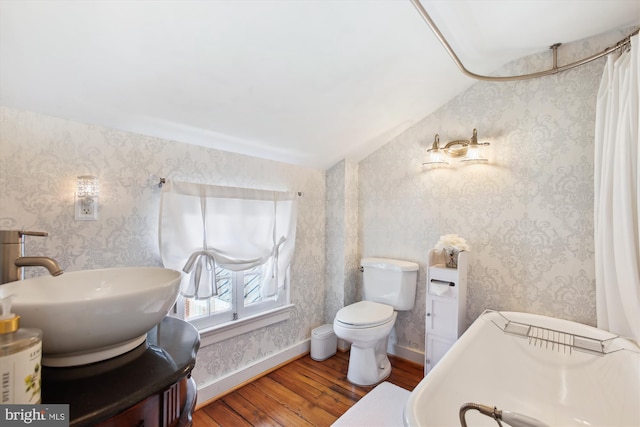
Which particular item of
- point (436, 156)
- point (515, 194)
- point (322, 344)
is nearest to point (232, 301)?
point (322, 344)

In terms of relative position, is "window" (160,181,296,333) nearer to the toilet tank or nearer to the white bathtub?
the toilet tank

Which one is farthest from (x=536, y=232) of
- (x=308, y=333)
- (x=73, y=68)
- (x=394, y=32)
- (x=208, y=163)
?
(x=73, y=68)

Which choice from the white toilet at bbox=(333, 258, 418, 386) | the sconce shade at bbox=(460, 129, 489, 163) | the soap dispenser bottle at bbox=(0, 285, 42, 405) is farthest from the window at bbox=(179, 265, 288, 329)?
the sconce shade at bbox=(460, 129, 489, 163)

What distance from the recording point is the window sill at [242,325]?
199cm

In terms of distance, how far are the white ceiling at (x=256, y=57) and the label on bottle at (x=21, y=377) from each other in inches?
46.3

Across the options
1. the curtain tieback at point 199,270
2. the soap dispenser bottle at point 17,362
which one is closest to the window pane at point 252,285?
the curtain tieback at point 199,270

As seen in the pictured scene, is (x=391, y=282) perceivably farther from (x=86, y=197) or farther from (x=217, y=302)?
(x=86, y=197)

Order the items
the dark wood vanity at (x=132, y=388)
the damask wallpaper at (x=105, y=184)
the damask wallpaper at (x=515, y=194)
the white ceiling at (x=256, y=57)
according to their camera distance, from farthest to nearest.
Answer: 1. the damask wallpaper at (x=515, y=194)
2. the damask wallpaper at (x=105, y=184)
3. the white ceiling at (x=256, y=57)
4. the dark wood vanity at (x=132, y=388)

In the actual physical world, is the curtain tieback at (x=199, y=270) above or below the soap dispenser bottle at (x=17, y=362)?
below

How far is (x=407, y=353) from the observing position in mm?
2615

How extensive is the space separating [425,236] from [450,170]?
0.58 meters

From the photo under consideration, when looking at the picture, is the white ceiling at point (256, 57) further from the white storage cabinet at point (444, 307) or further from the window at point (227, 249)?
the white storage cabinet at point (444, 307)

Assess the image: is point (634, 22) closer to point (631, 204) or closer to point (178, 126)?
point (631, 204)

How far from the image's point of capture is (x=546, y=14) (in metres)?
1.67
